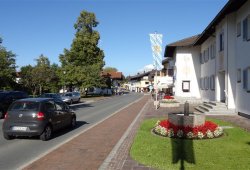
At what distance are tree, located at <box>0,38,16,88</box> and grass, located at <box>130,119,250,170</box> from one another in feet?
129

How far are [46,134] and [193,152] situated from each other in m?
6.33

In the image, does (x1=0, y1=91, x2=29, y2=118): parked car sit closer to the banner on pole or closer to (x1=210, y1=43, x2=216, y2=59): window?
the banner on pole

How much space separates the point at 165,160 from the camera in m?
8.97

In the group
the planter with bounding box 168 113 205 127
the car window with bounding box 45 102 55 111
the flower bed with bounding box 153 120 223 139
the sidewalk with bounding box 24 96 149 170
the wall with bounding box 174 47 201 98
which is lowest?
the sidewalk with bounding box 24 96 149 170

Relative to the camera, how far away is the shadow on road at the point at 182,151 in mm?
8961

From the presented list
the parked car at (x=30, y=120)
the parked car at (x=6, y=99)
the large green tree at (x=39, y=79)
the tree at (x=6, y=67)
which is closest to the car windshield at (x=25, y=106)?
the parked car at (x=30, y=120)

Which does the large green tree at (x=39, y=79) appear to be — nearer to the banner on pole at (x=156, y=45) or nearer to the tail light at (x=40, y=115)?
the banner on pole at (x=156, y=45)

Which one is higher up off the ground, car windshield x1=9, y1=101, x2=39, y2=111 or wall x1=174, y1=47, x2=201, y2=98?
wall x1=174, y1=47, x2=201, y2=98

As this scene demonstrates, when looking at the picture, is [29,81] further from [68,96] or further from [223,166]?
[223,166]

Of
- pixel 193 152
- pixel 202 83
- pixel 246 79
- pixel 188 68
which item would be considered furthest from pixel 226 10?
pixel 188 68

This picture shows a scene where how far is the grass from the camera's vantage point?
334 inches

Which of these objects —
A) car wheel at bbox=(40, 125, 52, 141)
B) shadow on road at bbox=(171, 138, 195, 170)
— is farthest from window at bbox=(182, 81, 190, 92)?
shadow on road at bbox=(171, 138, 195, 170)

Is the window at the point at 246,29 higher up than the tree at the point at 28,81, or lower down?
higher up

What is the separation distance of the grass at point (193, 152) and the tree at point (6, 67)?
39373 millimetres
